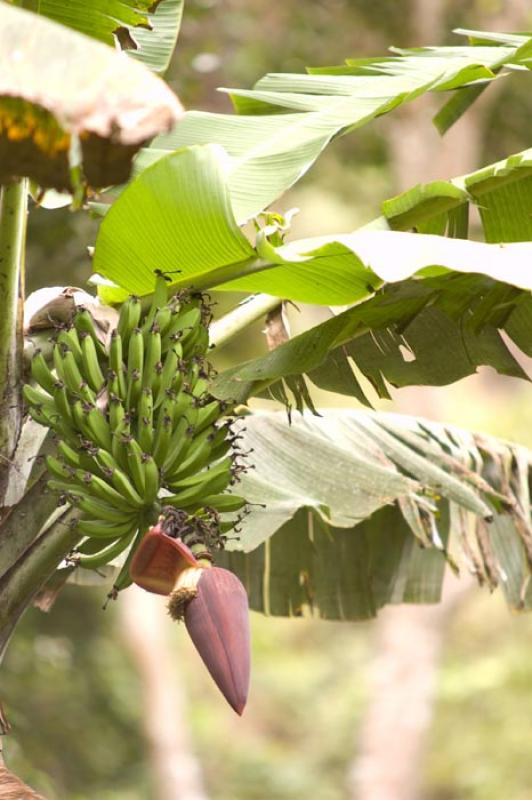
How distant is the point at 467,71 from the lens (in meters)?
2.73

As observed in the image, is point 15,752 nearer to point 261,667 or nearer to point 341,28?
point 341,28

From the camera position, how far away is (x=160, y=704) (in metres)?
11.3

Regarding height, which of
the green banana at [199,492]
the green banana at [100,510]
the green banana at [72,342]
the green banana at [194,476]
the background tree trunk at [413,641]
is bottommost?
the background tree trunk at [413,641]

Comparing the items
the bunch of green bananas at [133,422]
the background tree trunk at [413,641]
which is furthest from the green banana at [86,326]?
the background tree trunk at [413,641]

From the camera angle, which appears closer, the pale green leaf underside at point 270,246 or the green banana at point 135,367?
the pale green leaf underside at point 270,246

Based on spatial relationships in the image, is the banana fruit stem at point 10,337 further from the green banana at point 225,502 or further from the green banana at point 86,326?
the green banana at point 225,502

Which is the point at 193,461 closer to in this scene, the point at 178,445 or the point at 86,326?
the point at 178,445

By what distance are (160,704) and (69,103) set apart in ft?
33.7

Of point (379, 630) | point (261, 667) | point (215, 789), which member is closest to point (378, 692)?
point (379, 630)

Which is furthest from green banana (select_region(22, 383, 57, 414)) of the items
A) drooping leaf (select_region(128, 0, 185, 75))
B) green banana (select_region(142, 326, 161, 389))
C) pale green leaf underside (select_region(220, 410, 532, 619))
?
drooping leaf (select_region(128, 0, 185, 75))

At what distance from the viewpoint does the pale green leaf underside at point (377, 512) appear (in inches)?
132

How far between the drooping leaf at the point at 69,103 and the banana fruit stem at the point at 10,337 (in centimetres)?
77

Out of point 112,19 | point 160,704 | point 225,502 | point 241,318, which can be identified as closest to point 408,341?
point 241,318

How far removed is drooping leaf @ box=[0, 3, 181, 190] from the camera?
1.58 m
